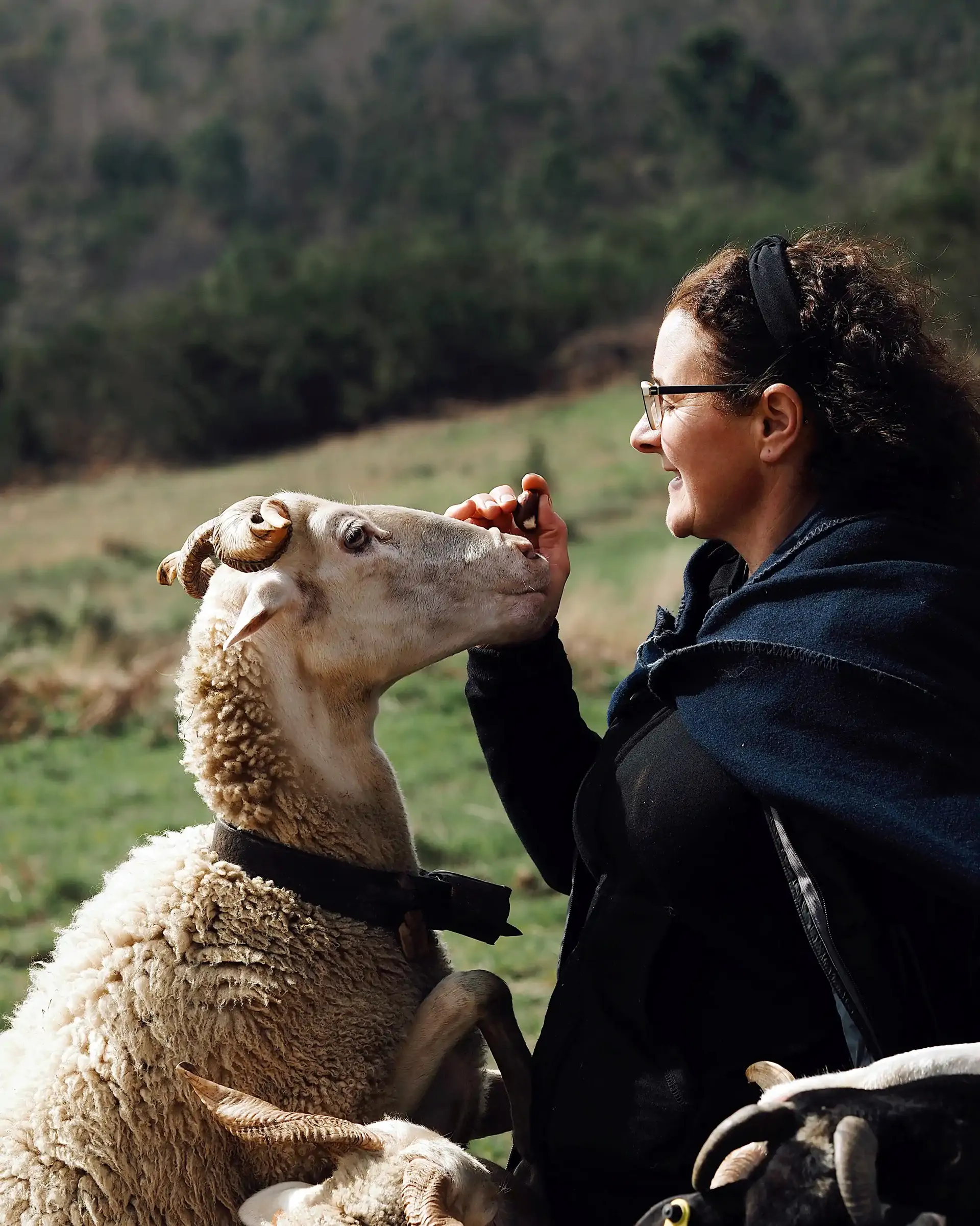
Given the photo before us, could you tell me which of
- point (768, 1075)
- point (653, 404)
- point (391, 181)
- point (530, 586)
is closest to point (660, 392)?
point (653, 404)

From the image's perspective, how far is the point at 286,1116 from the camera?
243 centimetres

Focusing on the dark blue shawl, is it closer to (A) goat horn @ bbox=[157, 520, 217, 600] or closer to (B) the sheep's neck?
(B) the sheep's neck

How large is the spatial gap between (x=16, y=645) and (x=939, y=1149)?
11.3 m

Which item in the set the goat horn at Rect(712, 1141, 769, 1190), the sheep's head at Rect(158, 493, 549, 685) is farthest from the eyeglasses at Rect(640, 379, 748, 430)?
the goat horn at Rect(712, 1141, 769, 1190)

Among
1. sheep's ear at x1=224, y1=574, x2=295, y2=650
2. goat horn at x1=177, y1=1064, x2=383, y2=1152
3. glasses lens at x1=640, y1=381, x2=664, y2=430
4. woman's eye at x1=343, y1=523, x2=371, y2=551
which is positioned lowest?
goat horn at x1=177, y1=1064, x2=383, y2=1152

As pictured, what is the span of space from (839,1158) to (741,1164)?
0.16 meters

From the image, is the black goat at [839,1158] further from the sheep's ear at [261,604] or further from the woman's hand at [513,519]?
the woman's hand at [513,519]

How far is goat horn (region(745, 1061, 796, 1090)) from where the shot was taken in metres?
2.26

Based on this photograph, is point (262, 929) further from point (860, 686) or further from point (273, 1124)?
point (860, 686)

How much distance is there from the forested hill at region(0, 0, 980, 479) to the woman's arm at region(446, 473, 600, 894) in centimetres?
1312

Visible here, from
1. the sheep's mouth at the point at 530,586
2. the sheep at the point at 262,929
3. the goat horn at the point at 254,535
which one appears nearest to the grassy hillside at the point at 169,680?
the sheep at the point at 262,929

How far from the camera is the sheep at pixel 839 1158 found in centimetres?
196

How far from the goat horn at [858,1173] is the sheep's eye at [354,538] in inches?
57.5

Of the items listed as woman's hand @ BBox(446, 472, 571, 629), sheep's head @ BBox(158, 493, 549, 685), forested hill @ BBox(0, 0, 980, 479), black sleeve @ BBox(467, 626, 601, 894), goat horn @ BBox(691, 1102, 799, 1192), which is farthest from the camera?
forested hill @ BBox(0, 0, 980, 479)
